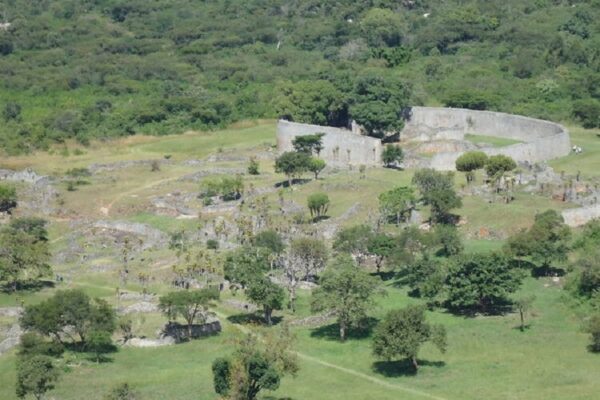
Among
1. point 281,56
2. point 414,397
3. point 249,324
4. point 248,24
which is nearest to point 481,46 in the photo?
point 281,56

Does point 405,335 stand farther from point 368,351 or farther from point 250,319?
point 250,319

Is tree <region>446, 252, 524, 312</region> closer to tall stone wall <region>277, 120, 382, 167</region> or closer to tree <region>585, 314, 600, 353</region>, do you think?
tree <region>585, 314, 600, 353</region>

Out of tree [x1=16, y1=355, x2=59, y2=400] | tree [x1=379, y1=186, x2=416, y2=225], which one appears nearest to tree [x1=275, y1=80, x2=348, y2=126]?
tree [x1=379, y1=186, x2=416, y2=225]

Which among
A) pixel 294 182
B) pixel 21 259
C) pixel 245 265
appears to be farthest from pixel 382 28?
pixel 245 265

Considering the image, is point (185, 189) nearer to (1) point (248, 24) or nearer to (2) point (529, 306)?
(2) point (529, 306)

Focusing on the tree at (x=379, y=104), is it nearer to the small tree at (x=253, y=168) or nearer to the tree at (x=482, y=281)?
the small tree at (x=253, y=168)

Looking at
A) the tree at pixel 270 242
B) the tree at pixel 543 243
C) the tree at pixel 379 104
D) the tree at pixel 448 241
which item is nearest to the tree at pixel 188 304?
the tree at pixel 270 242
